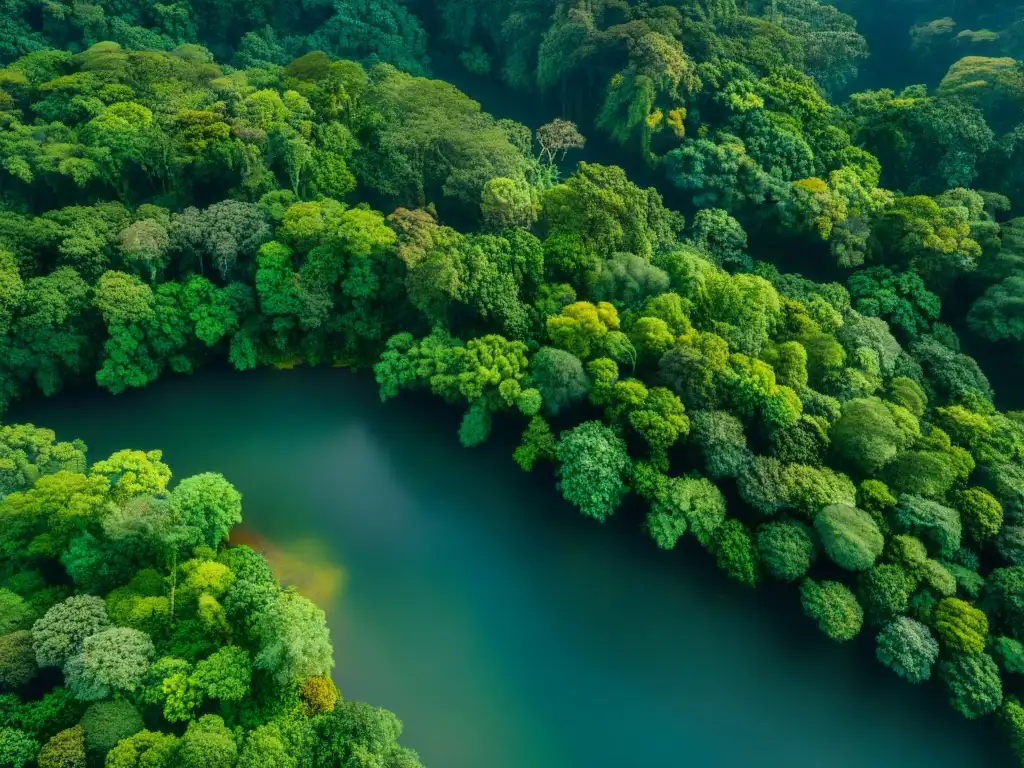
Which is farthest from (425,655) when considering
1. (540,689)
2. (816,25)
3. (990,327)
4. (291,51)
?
(816,25)

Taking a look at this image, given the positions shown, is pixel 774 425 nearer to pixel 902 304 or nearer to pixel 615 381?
pixel 615 381

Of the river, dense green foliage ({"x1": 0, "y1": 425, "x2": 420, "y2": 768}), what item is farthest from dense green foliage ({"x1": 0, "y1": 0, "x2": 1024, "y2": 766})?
the river

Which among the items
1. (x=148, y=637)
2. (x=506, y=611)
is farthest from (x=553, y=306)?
(x=148, y=637)

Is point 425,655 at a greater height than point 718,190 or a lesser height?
lesser

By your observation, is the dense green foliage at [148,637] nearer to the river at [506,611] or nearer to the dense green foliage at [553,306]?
A: the dense green foliage at [553,306]

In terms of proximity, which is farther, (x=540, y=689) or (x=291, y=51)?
(x=291, y=51)

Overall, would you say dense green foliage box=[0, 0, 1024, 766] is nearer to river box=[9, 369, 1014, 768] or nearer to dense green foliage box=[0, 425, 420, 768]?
dense green foliage box=[0, 425, 420, 768]
